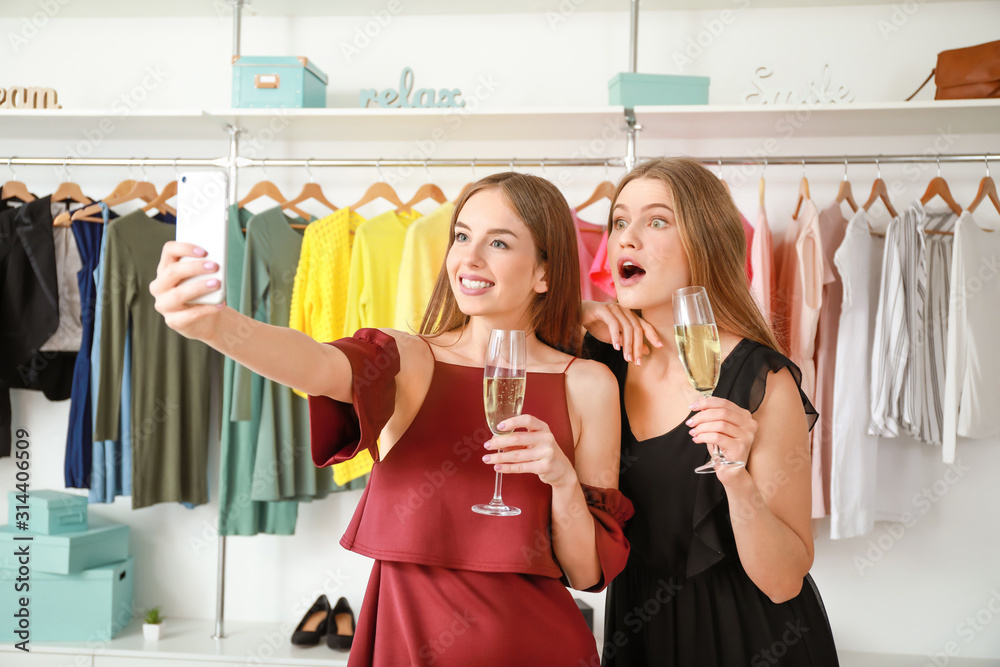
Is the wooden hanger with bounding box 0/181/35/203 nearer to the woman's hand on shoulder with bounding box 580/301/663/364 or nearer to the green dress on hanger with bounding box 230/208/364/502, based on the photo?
the green dress on hanger with bounding box 230/208/364/502

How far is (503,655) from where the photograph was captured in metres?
1.16

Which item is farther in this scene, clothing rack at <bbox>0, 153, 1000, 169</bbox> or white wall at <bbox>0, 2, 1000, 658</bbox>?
white wall at <bbox>0, 2, 1000, 658</bbox>

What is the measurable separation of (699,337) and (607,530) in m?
0.36

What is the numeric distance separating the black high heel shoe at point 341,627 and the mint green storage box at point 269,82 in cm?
189

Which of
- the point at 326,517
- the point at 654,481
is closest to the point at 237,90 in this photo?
the point at 326,517

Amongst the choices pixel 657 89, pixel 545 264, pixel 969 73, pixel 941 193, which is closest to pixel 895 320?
pixel 941 193

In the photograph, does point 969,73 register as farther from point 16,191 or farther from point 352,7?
point 16,191

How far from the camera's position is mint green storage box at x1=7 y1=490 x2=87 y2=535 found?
285cm

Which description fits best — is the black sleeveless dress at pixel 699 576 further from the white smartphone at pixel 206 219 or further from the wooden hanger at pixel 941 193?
the wooden hanger at pixel 941 193

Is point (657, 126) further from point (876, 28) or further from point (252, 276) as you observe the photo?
point (252, 276)

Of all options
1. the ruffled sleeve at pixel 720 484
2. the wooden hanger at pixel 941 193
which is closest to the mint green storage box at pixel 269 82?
the ruffled sleeve at pixel 720 484

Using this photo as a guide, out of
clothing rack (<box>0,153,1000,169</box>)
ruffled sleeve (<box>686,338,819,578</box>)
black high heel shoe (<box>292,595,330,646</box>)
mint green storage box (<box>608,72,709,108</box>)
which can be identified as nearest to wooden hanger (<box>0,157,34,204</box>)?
clothing rack (<box>0,153,1000,169</box>)

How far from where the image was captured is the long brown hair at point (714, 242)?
1410mm

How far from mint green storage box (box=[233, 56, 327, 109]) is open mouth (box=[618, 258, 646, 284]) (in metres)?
1.78
